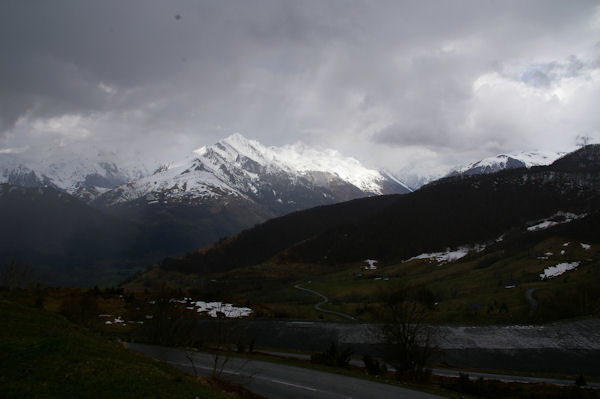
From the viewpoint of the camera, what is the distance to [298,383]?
28.7m

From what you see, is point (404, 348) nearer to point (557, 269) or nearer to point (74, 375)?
point (74, 375)

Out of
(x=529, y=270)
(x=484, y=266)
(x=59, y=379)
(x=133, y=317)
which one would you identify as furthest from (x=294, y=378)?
(x=484, y=266)

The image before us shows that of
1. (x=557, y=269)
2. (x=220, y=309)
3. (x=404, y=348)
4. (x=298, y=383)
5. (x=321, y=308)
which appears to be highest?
(x=557, y=269)

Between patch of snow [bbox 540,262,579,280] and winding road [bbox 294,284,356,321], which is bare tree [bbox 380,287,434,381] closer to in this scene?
winding road [bbox 294,284,356,321]

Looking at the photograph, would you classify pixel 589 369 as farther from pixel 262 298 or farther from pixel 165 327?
pixel 262 298

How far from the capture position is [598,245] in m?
158

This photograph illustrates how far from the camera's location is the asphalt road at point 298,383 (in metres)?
26.0

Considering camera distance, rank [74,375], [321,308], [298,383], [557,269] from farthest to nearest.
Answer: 1. [557,269]
2. [321,308]
3. [298,383]
4. [74,375]

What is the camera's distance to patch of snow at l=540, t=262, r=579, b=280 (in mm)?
131375

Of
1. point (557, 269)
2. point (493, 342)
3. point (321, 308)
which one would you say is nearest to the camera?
point (493, 342)

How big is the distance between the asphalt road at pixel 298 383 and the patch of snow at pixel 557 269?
12576 centimetres

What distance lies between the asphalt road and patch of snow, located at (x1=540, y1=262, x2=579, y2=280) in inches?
4951

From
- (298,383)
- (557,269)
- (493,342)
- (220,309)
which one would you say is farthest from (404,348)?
(557,269)

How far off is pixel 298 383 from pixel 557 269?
141m
